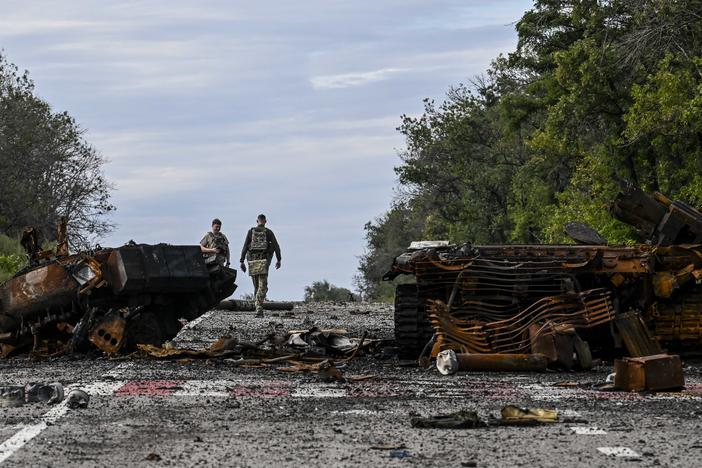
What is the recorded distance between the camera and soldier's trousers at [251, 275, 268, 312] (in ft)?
100

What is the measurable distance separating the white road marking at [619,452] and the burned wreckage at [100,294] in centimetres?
1074

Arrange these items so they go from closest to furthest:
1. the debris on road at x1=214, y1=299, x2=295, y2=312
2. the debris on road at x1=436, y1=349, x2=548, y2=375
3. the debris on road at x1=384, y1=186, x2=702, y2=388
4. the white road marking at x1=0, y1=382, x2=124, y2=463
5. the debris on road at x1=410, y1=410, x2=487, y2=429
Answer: the white road marking at x1=0, y1=382, x2=124, y2=463, the debris on road at x1=410, y1=410, x2=487, y2=429, the debris on road at x1=436, y1=349, x2=548, y2=375, the debris on road at x1=384, y1=186, x2=702, y2=388, the debris on road at x1=214, y1=299, x2=295, y2=312

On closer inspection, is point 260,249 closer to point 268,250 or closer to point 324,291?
point 268,250

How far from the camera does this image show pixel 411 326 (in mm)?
19078

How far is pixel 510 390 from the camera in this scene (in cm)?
1401

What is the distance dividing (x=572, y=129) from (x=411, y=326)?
29.1 metres

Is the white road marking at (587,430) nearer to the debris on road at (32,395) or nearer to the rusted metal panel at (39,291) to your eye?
the debris on road at (32,395)

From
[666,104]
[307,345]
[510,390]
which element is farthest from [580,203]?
[510,390]

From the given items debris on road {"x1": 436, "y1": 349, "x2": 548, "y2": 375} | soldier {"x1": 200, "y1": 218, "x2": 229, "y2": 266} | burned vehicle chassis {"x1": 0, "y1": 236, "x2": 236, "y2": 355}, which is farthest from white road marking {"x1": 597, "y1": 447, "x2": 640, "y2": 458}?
soldier {"x1": 200, "y1": 218, "x2": 229, "y2": 266}

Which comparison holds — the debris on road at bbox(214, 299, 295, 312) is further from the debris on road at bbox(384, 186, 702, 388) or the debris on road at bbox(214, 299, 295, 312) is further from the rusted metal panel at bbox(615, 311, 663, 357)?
the rusted metal panel at bbox(615, 311, 663, 357)

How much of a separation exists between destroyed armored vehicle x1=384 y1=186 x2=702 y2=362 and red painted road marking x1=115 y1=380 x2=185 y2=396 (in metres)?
3.91

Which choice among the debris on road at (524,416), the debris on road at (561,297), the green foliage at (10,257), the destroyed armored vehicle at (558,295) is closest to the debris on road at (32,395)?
the debris on road at (524,416)

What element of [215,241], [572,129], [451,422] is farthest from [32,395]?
[572,129]

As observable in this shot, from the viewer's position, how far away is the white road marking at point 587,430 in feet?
33.4
